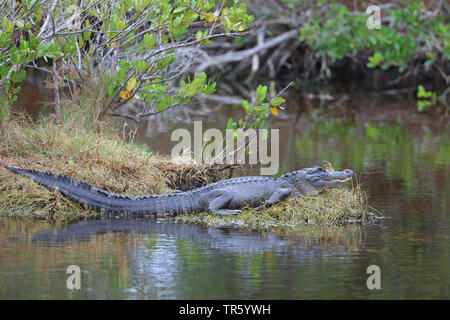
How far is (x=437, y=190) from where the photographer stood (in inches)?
472

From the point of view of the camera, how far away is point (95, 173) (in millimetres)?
10523

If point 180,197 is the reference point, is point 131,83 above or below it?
above

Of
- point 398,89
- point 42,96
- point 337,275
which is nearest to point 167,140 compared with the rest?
point 42,96

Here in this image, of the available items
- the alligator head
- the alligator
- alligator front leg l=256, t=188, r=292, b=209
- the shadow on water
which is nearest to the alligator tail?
the alligator

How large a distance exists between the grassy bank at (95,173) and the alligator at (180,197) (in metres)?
0.11

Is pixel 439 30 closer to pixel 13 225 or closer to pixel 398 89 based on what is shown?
pixel 398 89

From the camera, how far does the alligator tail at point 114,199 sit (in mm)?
9891

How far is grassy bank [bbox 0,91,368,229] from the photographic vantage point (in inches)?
385

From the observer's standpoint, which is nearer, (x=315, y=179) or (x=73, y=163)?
(x=315, y=179)

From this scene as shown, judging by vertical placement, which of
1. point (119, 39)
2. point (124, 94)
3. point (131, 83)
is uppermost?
point (119, 39)

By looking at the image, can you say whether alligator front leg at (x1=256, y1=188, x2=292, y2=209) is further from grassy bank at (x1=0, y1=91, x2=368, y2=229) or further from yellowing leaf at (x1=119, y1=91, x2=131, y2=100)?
yellowing leaf at (x1=119, y1=91, x2=131, y2=100)

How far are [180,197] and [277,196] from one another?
115cm

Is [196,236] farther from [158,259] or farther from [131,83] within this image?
[131,83]

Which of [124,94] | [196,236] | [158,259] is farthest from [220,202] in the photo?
[124,94]
